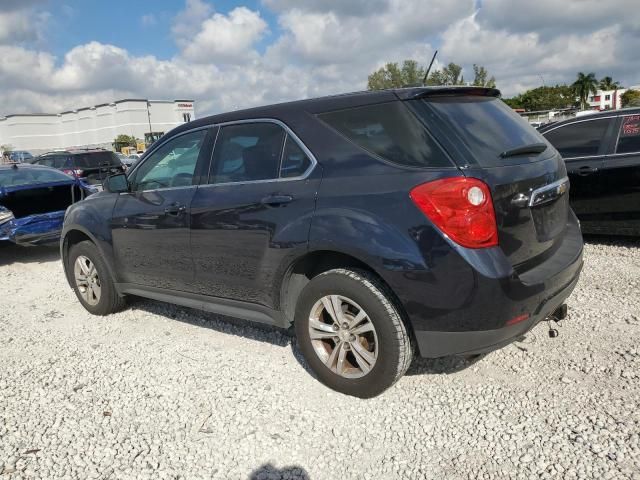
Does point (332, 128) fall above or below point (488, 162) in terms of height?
above

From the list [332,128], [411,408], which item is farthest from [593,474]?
[332,128]

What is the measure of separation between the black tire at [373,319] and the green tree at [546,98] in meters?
84.0

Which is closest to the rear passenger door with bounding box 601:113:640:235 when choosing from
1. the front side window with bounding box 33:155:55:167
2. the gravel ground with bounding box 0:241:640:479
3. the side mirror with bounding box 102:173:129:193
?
the gravel ground with bounding box 0:241:640:479

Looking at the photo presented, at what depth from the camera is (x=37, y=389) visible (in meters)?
3.48

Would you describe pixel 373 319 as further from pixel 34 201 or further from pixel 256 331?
pixel 34 201

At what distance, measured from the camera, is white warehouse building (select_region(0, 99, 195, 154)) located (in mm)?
101956

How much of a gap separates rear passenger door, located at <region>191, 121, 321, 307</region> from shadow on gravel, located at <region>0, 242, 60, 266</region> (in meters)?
5.35

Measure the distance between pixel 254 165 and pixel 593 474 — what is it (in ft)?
8.30

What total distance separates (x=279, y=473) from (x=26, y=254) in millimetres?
7544

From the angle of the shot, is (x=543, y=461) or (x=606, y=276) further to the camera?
(x=606, y=276)

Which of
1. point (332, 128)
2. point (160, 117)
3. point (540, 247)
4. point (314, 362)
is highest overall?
point (160, 117)

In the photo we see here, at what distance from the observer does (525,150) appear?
293 cm

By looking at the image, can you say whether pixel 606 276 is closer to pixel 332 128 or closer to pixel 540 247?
pixel 540 247

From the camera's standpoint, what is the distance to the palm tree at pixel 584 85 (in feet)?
300
